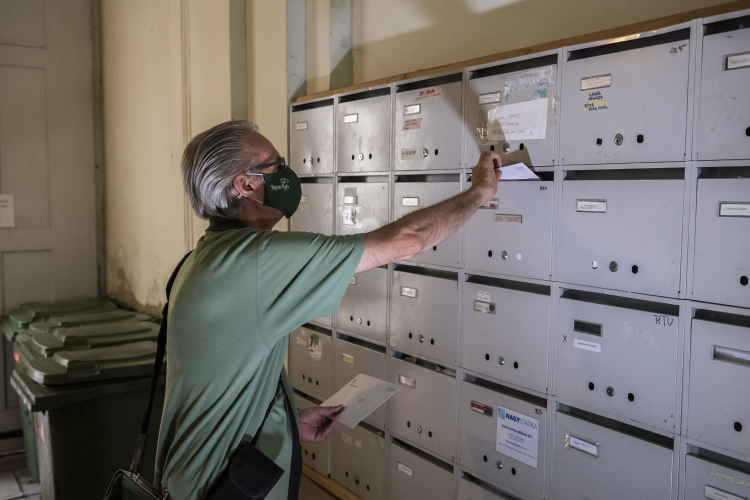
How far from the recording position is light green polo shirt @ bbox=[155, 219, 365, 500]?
1.37 meters

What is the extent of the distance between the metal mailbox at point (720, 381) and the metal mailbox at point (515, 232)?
21.6 inches

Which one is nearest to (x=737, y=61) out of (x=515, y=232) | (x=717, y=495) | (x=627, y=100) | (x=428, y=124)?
(x=627, y=100)

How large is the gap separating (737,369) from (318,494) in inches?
93.3

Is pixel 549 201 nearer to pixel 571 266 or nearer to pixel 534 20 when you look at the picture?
pixel 571 266

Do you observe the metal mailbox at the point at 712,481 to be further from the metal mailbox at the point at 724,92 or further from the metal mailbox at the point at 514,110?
the metal mailbox at the point at 514,110

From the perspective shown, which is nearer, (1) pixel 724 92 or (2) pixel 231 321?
(2) pixel 231 321

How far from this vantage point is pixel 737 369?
1668 mm

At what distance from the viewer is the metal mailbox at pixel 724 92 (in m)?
1.61

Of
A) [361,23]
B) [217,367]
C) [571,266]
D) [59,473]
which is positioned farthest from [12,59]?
[571,266]

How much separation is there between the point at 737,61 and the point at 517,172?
0.72 meters

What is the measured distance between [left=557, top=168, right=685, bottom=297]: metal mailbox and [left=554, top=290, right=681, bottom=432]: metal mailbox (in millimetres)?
88

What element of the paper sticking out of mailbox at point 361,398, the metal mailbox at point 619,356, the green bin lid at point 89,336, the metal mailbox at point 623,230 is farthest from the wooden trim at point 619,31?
the green bin lid at point 89,336

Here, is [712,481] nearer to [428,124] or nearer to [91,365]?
[428,124]

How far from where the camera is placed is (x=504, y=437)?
2.28 m
